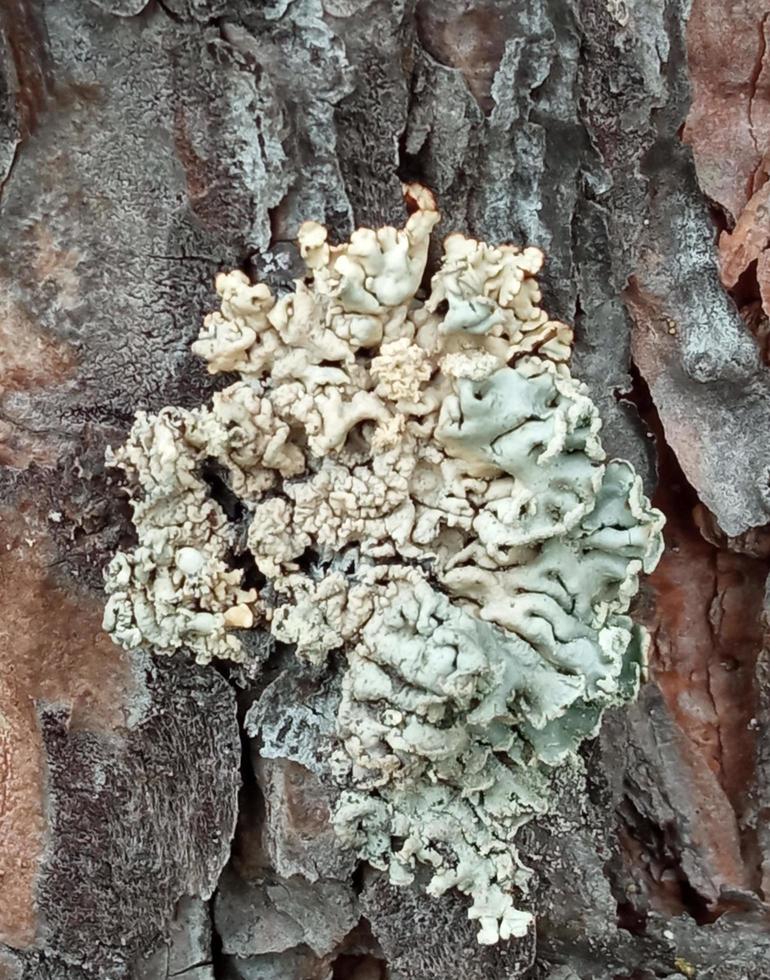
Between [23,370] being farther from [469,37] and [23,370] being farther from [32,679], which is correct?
[469,37]

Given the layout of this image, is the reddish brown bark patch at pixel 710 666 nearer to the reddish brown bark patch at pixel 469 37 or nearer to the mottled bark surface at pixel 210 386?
the mottled bark surface at pixel 210 386

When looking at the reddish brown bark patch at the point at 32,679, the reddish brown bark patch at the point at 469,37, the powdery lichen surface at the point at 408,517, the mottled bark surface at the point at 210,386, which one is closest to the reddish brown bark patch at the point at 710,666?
the mottled bark surface at the point at 210,386

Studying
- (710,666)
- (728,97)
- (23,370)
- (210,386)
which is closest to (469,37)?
(728,97)

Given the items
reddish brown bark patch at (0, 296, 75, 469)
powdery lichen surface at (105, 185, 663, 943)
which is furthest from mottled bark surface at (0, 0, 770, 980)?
powdery lichen surface at (105, 185, 663, 943)

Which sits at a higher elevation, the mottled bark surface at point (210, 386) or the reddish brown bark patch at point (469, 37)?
the reddish brown bark patch at point (469, 37)

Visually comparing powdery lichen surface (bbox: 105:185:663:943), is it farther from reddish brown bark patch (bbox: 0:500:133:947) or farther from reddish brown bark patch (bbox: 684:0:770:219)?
reddish brown bark patch (bbox: 684:0:770:219)

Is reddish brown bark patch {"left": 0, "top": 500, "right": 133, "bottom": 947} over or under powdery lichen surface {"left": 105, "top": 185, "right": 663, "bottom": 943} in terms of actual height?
under
